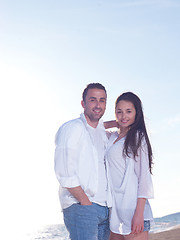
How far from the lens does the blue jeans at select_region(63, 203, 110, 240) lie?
3438 millimetres

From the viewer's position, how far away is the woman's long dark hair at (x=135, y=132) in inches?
149

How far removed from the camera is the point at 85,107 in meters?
3.93

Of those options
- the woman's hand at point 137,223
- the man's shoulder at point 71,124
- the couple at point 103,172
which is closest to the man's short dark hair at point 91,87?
the couple at point 103,172

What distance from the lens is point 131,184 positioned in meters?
3.75

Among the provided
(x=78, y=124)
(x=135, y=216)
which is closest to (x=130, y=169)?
(x=135, y=216)

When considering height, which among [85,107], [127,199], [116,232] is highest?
[85,107]

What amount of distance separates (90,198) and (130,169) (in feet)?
1.69

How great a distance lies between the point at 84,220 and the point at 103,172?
49cm

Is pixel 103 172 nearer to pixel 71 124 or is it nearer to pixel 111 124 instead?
pixel 71 124

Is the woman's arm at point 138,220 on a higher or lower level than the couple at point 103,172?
lower

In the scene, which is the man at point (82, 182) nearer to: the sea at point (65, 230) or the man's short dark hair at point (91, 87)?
the man's short dark hair at point (91, 87)

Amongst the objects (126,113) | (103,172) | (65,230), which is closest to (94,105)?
(126,113)

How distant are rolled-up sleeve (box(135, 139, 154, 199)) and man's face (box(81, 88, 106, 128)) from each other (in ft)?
1.74

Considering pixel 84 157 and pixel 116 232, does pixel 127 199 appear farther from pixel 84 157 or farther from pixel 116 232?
pixel 84 157
